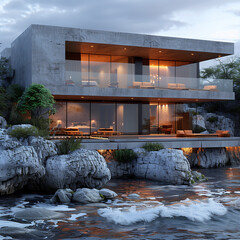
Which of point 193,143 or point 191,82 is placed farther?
point 191,82

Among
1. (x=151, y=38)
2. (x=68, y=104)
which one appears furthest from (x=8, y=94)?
(x=151, y=38)

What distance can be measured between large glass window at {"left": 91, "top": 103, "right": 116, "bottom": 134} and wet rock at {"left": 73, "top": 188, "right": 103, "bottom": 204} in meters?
13.0

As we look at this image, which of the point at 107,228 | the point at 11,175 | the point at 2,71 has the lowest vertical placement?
the point at 107,228

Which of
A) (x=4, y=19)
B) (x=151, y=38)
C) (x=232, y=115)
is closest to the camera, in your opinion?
(x=151, y=38)

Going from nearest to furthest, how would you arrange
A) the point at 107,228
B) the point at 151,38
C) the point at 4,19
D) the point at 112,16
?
the point at 107,228, the point at 151,38, the point at 112,16, the point at 4,19

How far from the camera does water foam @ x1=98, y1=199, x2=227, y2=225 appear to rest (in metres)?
11.0

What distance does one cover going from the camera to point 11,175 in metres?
13.1

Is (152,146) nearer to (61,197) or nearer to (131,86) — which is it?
(131,86)

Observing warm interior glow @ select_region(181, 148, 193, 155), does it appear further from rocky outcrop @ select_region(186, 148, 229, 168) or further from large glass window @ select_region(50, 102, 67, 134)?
large glass window @ select_region(50, 102, 67, 134)

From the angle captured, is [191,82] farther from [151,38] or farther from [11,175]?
[11,175]

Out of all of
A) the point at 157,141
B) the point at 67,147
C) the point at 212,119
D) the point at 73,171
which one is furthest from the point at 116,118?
the point at 212,119

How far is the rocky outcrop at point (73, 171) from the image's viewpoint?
48.3 feet

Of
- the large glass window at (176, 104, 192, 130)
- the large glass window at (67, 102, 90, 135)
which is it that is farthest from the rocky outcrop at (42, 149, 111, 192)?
the large glass window at (176, 104, 192, 130)

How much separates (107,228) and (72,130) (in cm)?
1567
